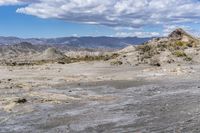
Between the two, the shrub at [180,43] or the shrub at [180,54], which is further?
the shrub at [180,43]

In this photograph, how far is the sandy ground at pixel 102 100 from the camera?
24.4m

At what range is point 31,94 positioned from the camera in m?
37.2

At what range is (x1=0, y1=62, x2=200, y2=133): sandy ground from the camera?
2441 cm

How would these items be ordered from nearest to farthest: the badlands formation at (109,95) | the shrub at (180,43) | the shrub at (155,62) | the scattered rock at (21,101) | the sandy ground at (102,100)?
the sandy ground at (102,100) < the badlands formation at (109,95) < the scattered rock at (21,101) < the shrub at (155,62) < the shrub at (180,43)

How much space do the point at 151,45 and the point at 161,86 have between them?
3032 cm

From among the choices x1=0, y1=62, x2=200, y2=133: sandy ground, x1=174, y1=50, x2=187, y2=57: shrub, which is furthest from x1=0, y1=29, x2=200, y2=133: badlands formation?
x1=174, y1=50, x2=187, y2=57: shrub

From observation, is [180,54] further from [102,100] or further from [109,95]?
[102,100]

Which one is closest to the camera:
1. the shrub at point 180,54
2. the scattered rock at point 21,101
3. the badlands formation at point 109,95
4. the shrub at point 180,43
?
the badlands formation at point 109,95

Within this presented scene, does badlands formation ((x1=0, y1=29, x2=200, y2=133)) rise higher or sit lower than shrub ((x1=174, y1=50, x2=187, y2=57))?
lower

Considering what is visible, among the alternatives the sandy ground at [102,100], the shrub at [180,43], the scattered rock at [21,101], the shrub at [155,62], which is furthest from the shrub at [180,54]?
the scattered rock at [21,101]

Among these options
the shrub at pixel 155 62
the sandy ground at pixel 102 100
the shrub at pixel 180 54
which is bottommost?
the sandy ground at pixel 102 100

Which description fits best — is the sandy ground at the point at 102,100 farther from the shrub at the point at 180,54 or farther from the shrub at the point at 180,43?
the shrub at the point at 180,43

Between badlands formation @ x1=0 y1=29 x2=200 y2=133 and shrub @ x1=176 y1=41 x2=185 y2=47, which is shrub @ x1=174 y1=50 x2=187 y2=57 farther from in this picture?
shrub @ x1=176 y1=41 x2=185 y2=47

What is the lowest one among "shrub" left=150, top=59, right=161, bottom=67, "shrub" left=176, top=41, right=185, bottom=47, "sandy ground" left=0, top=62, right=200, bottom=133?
"sandy ground" left=0, top=62, right=200, bottom=133
